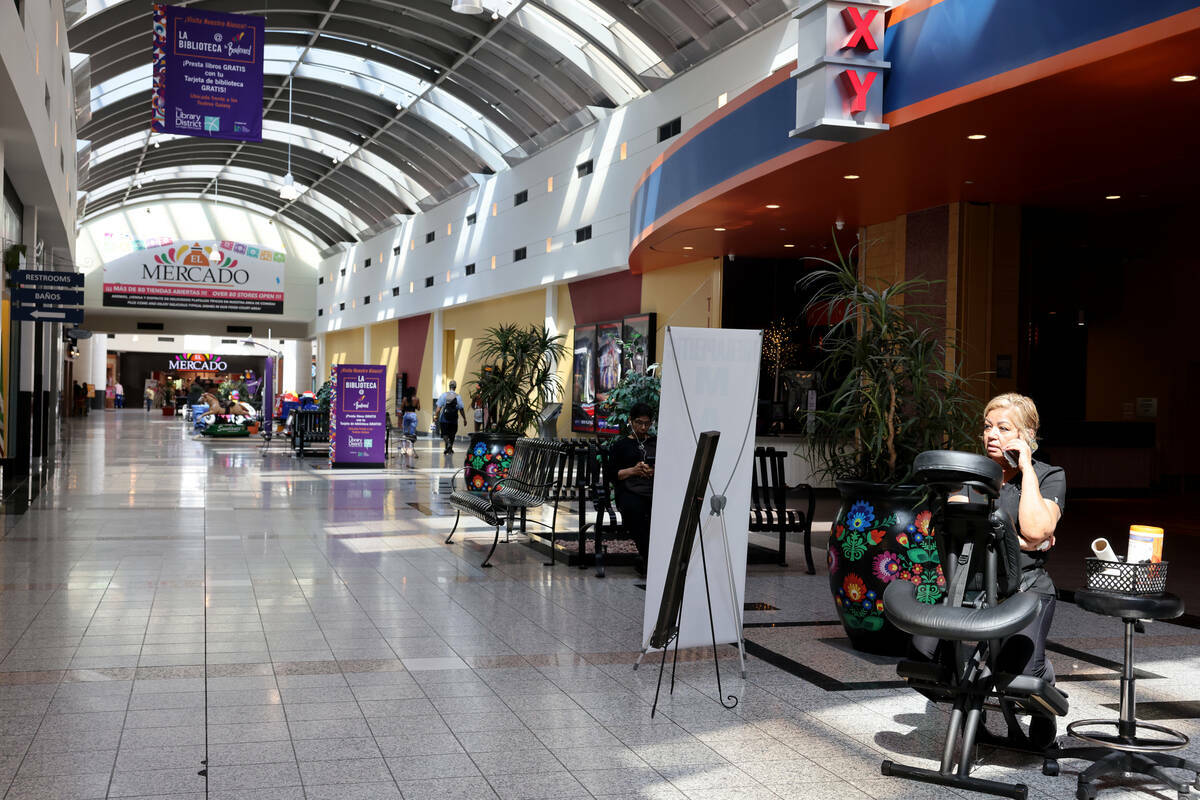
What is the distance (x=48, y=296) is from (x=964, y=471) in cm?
1146

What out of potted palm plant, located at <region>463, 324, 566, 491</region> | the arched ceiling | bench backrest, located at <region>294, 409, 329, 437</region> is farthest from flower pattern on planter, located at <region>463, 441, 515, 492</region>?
bench backrest, located at <region>294, 409, 329, 437</region>

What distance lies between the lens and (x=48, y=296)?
1205cm

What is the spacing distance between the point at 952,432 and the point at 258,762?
3.35 meters

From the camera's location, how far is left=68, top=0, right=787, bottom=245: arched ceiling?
1622cm

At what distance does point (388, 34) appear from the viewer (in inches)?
793

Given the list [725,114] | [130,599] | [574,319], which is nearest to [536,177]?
[574,319]

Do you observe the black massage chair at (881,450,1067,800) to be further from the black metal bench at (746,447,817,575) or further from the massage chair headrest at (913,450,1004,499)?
the black metal bench at (746,447,817,575)

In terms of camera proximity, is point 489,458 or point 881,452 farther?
point 489,458

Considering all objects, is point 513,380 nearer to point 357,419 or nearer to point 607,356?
point 357,419

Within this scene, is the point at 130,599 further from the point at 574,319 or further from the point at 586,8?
the point at 574,319

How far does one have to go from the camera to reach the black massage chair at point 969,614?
3203 mm

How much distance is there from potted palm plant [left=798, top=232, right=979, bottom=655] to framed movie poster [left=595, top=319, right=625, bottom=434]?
489 inches

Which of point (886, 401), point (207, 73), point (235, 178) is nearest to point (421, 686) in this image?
point (886, 401)

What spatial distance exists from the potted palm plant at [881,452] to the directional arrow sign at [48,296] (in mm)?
9724
